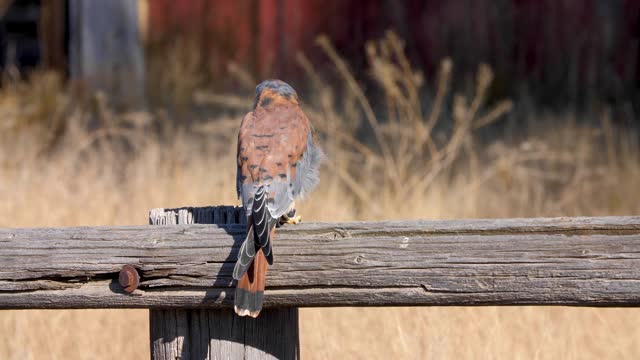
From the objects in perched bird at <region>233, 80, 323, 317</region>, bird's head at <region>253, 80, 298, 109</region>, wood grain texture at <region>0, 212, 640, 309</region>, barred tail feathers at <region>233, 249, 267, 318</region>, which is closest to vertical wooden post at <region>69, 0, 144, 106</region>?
bird's head at <region>253, 80, 298, 109</region>

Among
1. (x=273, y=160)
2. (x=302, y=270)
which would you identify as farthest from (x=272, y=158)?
(x=302, y=270)

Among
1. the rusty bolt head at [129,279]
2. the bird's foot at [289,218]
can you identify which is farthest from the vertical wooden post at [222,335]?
the bird's foot at [289,218]

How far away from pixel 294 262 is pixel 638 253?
0.87m

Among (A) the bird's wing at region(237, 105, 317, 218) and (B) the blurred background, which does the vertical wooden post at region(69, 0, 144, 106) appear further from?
(A) the bird's wing at region(237, 105, 317, 218)

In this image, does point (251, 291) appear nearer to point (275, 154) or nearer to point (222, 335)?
point (222, 335)

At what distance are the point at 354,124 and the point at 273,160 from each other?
397cm

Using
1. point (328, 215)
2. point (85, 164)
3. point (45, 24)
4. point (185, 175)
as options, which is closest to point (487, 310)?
point (328, 215)

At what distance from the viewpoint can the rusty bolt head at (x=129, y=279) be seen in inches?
110

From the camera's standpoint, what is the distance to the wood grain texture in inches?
106

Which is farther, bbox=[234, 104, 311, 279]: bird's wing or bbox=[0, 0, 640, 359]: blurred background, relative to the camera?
bbox=[0, 0, 640, 359]: blurred background

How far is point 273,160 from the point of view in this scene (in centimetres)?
346

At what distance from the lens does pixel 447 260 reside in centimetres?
272

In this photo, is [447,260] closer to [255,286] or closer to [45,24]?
Result: [255,286]

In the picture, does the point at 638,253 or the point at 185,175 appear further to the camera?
the point at 185,175
